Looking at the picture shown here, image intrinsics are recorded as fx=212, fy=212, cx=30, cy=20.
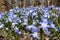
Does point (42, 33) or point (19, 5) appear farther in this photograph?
point (19, 5)

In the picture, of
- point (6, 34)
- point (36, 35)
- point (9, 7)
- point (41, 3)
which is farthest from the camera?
point (9, 7)

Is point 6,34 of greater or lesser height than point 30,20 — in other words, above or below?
below

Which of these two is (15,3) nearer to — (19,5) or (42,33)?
(19,5)

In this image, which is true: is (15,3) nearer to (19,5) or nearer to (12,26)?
(19,5)

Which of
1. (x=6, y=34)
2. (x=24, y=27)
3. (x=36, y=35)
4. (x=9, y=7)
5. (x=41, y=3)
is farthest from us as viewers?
(x=9, y=7)

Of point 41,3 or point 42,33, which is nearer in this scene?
point 42,33

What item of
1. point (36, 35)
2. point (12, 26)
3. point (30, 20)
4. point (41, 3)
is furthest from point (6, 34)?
point (41, 3)

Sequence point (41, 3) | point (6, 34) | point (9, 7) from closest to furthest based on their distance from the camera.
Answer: point (6, 34) < point (41, 3) < point (9, 7)

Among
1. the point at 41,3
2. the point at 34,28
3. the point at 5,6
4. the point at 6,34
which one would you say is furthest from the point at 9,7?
the point at 34,28

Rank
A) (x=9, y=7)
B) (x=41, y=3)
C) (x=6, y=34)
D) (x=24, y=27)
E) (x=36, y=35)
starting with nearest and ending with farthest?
(x=36, y=35) → (x=24, y=27) → (x=6, y=34) → (x=41, y=3) → (x=9, y=7)
